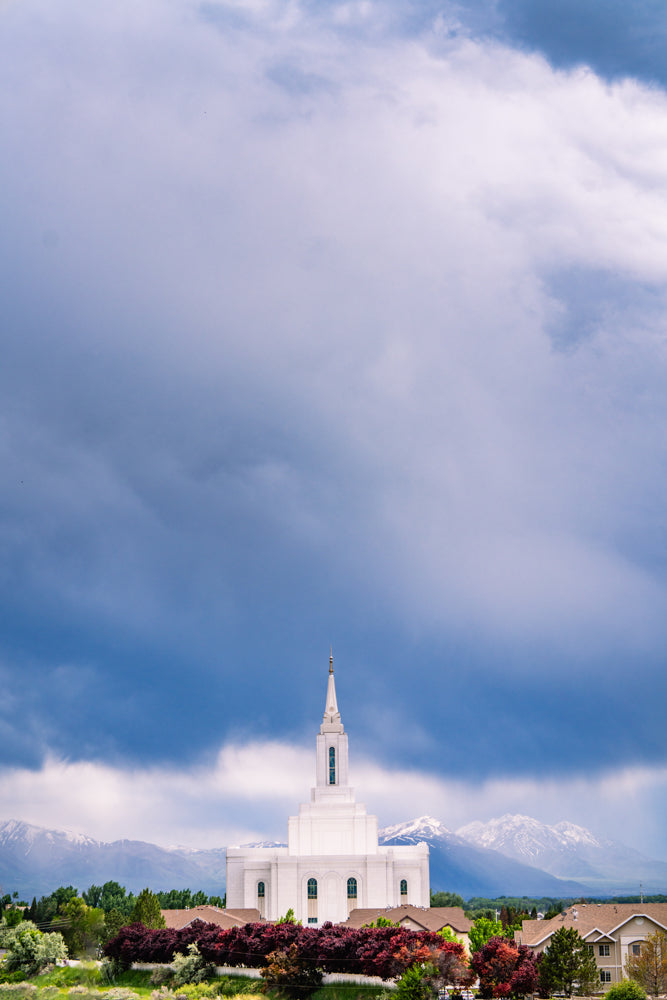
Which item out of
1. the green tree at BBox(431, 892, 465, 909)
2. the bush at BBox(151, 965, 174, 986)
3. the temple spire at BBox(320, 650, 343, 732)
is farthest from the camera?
the green tree at BBox(431, 892, 465, 909)

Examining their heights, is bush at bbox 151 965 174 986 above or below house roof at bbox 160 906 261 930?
below

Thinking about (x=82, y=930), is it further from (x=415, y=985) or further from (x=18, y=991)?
(x=415, y=985)

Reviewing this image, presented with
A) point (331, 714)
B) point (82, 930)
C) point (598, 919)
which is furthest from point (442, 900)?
point (598, 919)

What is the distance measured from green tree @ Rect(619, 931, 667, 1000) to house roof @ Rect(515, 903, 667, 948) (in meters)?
5.04

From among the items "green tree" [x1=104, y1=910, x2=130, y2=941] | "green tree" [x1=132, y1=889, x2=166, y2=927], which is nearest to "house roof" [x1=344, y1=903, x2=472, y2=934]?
"green tree" [x1=132, y1=889, x2=166, y2=927]

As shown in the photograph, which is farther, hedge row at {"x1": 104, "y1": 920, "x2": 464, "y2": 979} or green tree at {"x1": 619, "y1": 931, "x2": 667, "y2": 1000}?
green tree at {"x1": 619, "y1": 931, "x2": 667, "y2": 1000}

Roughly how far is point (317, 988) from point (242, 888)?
4474 cm

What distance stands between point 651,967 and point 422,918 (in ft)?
84.2

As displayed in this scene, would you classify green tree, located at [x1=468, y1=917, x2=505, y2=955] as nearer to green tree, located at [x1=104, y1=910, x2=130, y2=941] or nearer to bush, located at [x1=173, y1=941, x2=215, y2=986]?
bush, located at [x1=173, y1=941, x2=215, y2=986]

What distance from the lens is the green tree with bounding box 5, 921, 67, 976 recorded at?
188 feet

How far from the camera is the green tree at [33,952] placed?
2253 inches

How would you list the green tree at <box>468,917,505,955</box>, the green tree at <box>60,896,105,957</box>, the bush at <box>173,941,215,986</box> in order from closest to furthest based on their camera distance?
the bush at <box>173,941,215,986</box>
the green tree at <box>60,896,105,957</box>
the green tree at <box>468,917,505,955</box>

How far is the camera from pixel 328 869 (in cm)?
8881

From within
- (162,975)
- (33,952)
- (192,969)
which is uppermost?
(33,952)
